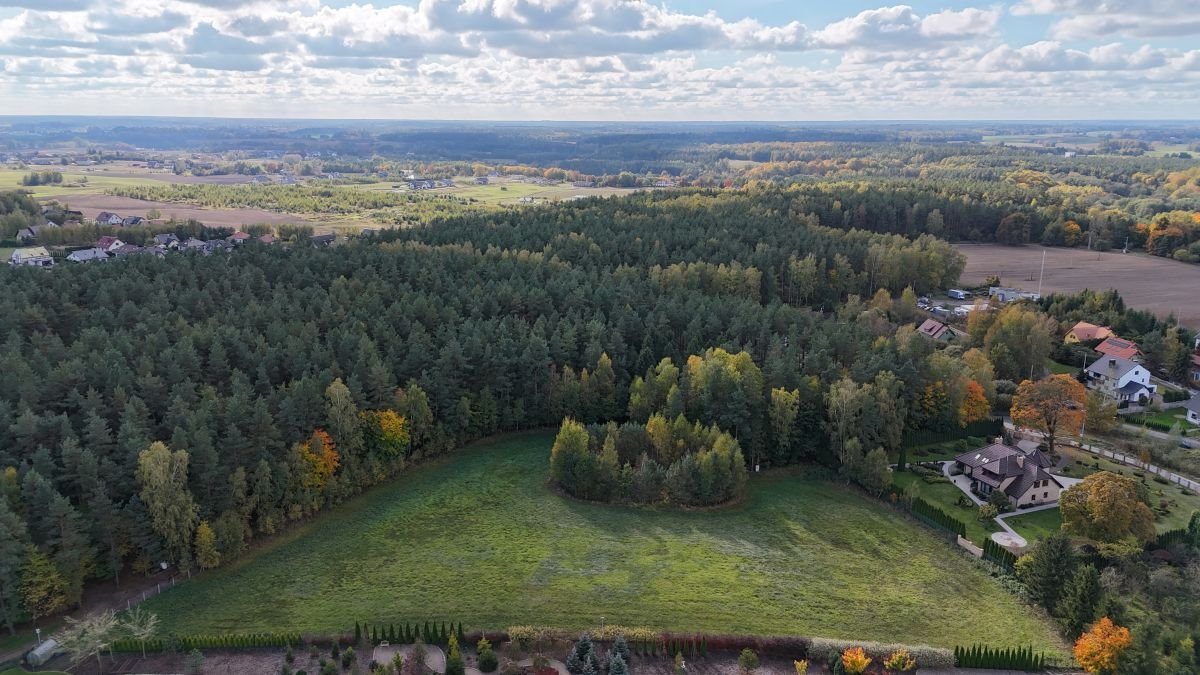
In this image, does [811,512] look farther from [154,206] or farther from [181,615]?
[154,206]

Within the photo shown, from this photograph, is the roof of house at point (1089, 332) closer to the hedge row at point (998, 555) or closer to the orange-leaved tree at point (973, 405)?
the orange-leaved tree at point (973, 405)

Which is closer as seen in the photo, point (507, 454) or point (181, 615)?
point (181, 615)

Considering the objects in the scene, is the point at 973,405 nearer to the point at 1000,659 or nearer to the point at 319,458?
the point at 1000,659

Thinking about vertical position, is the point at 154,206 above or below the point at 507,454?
above

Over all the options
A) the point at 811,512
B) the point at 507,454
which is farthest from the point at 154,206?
Result: the point at 811,512

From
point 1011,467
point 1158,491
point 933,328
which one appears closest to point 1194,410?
point 1158,491

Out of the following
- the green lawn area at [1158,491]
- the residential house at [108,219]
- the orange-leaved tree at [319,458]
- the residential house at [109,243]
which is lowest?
the green lawn area at [1158,491]

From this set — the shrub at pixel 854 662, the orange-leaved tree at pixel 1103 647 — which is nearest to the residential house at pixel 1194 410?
the orange-leaved tree at pixel 1103 647
